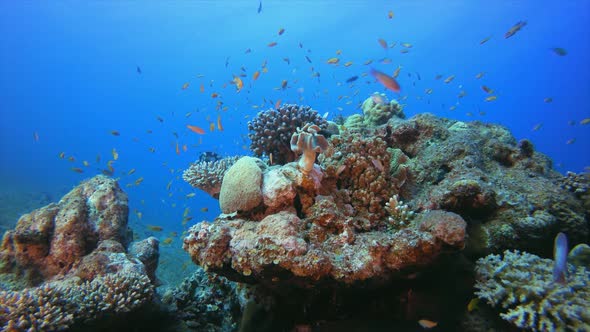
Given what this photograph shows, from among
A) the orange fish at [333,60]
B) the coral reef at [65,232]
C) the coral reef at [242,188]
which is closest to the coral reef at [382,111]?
the orange fish at [333,60]

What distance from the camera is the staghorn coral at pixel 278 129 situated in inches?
238

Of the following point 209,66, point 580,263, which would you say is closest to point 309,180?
point 580,263

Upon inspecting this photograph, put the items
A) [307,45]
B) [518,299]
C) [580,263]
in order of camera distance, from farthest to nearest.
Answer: [307,45] < [580,263] < [518,299]

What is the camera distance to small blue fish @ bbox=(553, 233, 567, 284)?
8.88 feet

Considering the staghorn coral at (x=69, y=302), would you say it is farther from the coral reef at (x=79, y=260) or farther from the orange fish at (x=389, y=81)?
the orange fish at (x=389, y=81)

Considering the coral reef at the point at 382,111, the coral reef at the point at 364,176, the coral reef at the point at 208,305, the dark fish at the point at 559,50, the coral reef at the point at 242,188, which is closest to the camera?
the coral reef at the point at 242,188

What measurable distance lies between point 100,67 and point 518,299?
475 feet

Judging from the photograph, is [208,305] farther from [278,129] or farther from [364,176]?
[364,176]

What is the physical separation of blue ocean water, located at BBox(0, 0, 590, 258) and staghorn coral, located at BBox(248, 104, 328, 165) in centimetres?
3957

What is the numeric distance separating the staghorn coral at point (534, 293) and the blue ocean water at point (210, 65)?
4337cm

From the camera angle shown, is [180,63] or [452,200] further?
[180,63]

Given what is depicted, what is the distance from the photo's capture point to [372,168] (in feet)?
15.3

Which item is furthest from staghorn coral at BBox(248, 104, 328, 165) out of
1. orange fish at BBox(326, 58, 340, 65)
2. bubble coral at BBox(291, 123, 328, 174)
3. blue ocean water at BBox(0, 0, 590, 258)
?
blue ocean water at BBox(0, 0, 590, 258)

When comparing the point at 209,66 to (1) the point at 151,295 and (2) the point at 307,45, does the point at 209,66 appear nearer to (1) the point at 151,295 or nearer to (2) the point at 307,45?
(2) the point at 307,45
